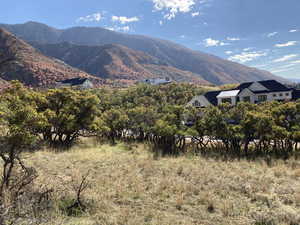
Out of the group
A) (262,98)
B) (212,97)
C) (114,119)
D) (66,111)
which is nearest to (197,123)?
(114,119)

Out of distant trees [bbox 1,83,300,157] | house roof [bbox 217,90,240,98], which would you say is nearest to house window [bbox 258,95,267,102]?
house roof [bbox 217,90,240,98]

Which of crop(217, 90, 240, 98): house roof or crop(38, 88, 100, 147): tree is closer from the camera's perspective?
crop(38, 88, 100, 147): tree

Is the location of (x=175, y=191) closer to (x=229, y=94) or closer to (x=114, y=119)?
(x=114, y=119)

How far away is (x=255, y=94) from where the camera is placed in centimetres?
4159

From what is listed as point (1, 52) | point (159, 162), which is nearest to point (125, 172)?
point (159, 162)

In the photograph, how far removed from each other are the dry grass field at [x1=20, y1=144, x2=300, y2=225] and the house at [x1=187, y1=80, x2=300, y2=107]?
92.8 ft

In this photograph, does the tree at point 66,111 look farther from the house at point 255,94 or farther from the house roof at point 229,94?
the house roof at point 229,94

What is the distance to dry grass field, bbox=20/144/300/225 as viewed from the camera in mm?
7266

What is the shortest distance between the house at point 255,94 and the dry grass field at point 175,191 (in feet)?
A: 92.8

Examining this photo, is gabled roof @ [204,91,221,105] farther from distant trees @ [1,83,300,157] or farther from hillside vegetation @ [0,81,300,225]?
hillside vegetation @ [0,81,300,225]

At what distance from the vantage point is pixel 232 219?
733cm

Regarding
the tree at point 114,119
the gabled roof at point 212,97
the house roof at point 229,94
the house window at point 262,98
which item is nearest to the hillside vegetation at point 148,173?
the tree at point 114,119

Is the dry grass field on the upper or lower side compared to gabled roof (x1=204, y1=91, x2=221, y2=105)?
lower

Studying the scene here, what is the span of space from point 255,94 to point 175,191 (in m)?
37.6
